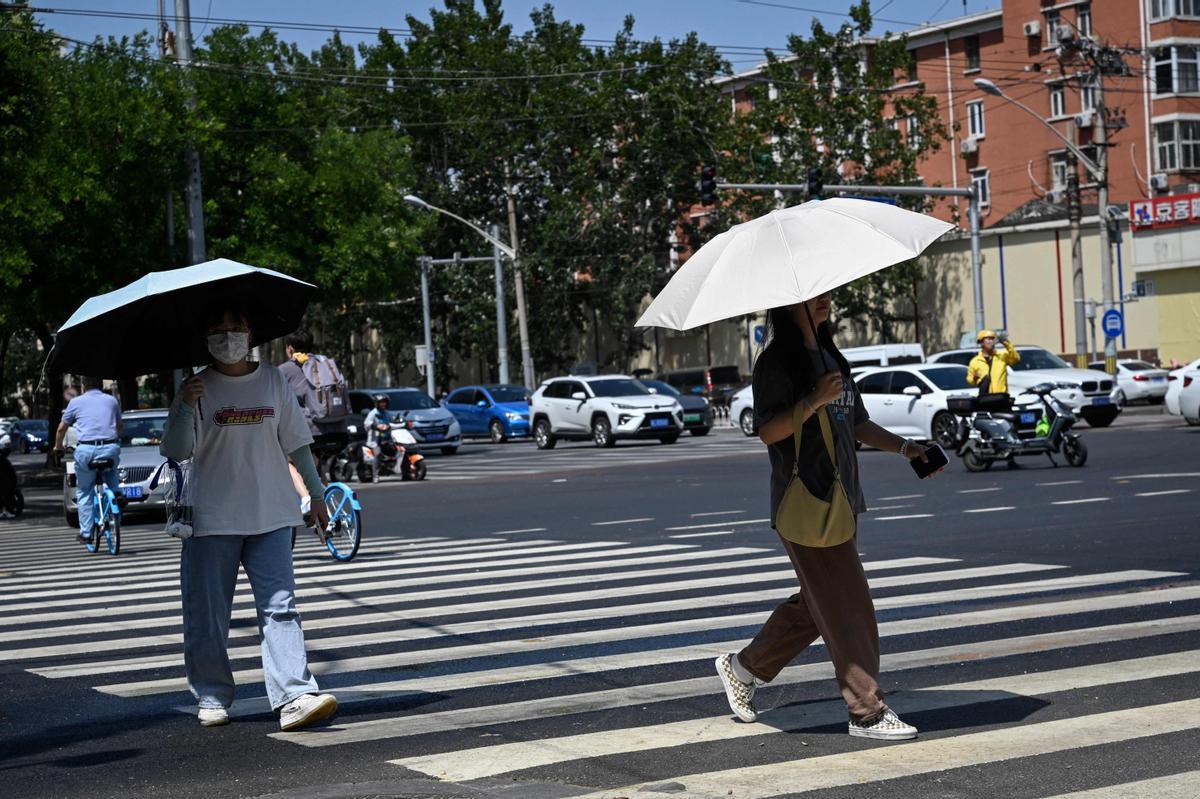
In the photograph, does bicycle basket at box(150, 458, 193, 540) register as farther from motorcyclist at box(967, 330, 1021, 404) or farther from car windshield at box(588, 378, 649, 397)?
car windshield at box(588, 378, 649, 397)

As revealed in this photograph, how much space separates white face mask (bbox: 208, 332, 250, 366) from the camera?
7000 mm

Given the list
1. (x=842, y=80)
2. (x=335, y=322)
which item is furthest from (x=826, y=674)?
(x=335, y=322)

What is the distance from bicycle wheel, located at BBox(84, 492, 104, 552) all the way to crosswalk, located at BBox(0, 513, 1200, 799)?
11.5 feet

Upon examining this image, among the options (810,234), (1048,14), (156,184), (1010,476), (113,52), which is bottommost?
(1010,476)

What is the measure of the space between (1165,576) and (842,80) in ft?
170

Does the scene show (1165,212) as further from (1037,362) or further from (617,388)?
(617,388)

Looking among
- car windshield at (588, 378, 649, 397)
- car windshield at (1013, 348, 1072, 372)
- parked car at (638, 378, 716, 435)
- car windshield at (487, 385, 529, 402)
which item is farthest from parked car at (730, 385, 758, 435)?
car windshield at (487, 385, 529, 402)

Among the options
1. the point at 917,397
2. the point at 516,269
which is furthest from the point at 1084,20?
the point at 917,397

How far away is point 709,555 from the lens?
1336 centimetres

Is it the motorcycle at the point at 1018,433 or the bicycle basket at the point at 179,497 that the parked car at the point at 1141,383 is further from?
the bicycle basket at the point at 179,497

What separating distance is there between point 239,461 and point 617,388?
32.4 m

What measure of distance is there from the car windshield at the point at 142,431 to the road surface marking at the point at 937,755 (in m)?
18.2

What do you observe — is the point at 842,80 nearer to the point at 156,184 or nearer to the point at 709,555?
the point at 156,184

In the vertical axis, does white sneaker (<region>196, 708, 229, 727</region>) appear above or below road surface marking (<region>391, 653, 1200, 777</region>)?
above
